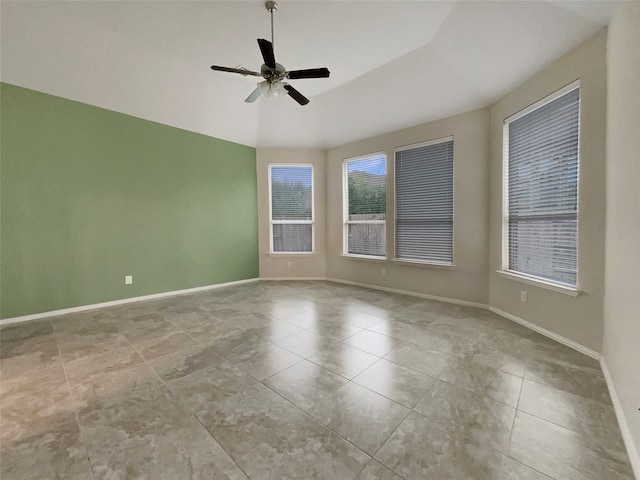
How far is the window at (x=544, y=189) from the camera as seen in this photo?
8.22 feet

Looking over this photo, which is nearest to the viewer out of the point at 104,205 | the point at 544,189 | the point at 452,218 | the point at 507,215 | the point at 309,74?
the point at 309,74

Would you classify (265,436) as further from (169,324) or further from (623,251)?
(623,251)

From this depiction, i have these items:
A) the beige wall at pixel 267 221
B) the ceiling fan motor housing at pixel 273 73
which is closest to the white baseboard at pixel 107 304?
the beige wall at pixel 267 221

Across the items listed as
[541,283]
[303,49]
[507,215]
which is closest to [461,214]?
[507,215]

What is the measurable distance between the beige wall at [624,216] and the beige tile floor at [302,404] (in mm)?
255

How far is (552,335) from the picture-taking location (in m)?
2.66

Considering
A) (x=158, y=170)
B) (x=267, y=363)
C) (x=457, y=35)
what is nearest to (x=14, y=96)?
(x=158, y=170)

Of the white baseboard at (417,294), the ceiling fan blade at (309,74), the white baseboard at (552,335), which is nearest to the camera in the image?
the white baseboard at (552,335)

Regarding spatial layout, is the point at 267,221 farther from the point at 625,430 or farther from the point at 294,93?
the point at 625,430

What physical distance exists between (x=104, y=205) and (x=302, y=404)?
4062 mm

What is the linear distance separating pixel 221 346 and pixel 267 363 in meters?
0.62

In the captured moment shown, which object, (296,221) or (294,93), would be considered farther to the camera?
(296,221)

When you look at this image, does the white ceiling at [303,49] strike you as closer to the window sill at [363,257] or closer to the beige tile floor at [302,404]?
the window sill at [363,257]

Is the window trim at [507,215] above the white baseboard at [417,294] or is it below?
above
